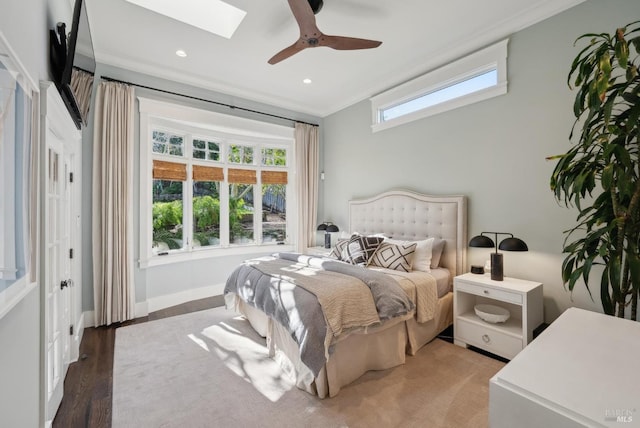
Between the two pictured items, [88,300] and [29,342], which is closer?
[29,342]

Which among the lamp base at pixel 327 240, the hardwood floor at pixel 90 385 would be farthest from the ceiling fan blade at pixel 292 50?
the hardwood floor at pixel 90 385

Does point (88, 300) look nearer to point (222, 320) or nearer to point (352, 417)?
point (222, 320)

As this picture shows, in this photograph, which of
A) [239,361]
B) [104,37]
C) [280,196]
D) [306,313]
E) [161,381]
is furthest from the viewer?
[280,196]

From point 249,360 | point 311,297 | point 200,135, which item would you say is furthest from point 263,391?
point 200,135

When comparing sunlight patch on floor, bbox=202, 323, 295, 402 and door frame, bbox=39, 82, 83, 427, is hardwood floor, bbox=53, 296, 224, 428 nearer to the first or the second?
door frame, bbox=39, 82, 83, 427

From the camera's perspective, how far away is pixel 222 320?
3420 mm

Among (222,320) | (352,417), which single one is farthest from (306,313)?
(222,320)

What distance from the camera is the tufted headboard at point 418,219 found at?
3.21m

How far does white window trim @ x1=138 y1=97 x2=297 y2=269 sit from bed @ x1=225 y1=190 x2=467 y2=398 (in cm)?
128

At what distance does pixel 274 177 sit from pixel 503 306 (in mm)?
3850

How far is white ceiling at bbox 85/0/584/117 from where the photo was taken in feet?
8.54

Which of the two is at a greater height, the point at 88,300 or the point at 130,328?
the point at 88,300

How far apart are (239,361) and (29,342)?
5.05 ft

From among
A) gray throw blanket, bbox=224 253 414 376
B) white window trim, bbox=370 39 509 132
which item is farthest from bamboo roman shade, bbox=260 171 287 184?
gray throw blanket, bbox=224 253 414 376
